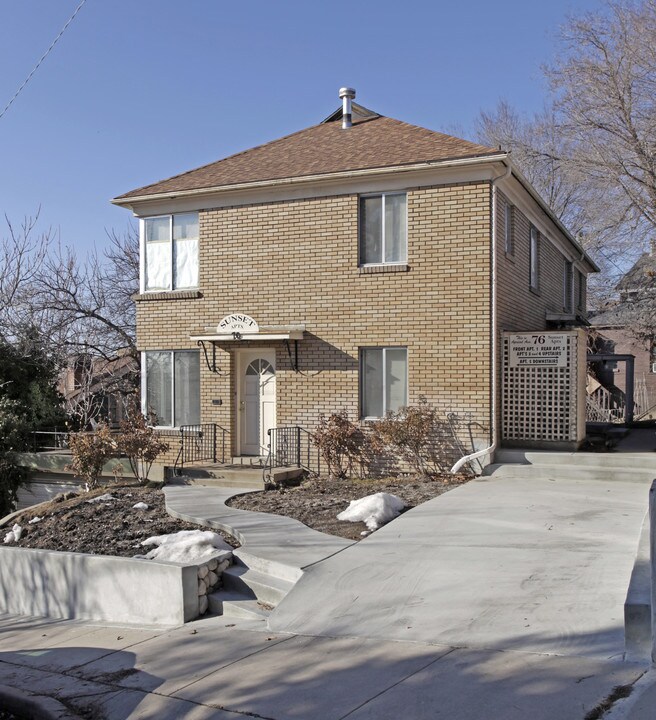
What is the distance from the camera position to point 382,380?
13.8 metres

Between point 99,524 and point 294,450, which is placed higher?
point 294,450

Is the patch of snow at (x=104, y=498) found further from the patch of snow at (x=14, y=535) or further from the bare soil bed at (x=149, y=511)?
the patch of snow at (x=14, y=535)

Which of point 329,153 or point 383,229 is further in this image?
point 329,153

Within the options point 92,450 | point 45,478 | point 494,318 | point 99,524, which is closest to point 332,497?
point 99,524

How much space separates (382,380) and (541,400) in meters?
2.89

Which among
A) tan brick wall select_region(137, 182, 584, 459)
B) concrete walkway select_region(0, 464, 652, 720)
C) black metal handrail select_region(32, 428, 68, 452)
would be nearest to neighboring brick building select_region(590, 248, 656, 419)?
tan brick wall select_region(137, 182, 584, 459)

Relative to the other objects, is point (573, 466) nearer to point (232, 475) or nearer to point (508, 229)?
point (508, 229)

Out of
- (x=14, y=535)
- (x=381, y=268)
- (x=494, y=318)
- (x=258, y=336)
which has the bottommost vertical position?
(x=14, y=535)

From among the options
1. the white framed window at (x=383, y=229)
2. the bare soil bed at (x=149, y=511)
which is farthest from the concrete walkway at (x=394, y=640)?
the white framed window at (x=383, y=229)

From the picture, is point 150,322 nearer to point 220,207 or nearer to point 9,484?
point 220,207

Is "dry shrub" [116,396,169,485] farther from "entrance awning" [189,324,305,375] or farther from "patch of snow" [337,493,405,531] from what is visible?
"patch of snow" [337,493,405,531]

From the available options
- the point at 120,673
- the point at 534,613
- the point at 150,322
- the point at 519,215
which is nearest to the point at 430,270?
the point at 519,215

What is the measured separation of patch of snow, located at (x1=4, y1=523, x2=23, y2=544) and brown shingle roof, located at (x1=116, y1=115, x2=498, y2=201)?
7.53 m

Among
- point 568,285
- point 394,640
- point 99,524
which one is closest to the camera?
point 394,640
